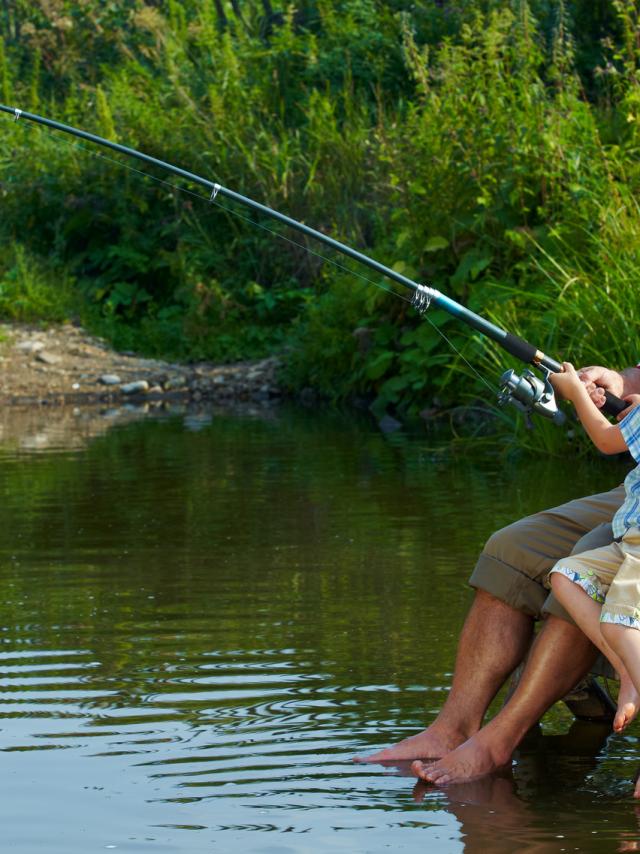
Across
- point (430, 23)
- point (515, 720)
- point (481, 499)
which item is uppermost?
point (430, 23)

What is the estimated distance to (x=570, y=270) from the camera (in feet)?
29.5

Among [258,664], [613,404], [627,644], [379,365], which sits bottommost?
[379,365]

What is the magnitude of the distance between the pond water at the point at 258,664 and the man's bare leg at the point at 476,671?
14 cm

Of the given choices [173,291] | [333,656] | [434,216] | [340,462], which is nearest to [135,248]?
[173,291]

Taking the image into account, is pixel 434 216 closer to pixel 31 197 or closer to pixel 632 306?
pixel 632 306

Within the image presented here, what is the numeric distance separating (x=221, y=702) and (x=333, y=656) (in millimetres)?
530

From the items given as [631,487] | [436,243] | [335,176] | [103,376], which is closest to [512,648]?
[631,487]

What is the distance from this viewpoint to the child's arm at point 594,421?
326 centimetres

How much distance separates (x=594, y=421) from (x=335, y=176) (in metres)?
11.2

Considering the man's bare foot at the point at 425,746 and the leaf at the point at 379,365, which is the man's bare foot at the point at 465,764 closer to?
the man's bare foot at the point at 425,746

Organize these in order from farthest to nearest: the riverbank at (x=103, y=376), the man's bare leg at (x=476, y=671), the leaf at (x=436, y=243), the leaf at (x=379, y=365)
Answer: the riverbank at (x=103, y=376)
the leaf at (x=379, y=365)
the leaf at (x=436, y=243)
the man's bare leg at (x=476, y=671)


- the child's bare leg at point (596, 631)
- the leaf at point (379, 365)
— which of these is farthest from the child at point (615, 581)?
the leaf at point (379, 365)

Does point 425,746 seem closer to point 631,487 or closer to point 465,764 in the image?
point 465,764

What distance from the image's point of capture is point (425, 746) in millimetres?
3508
